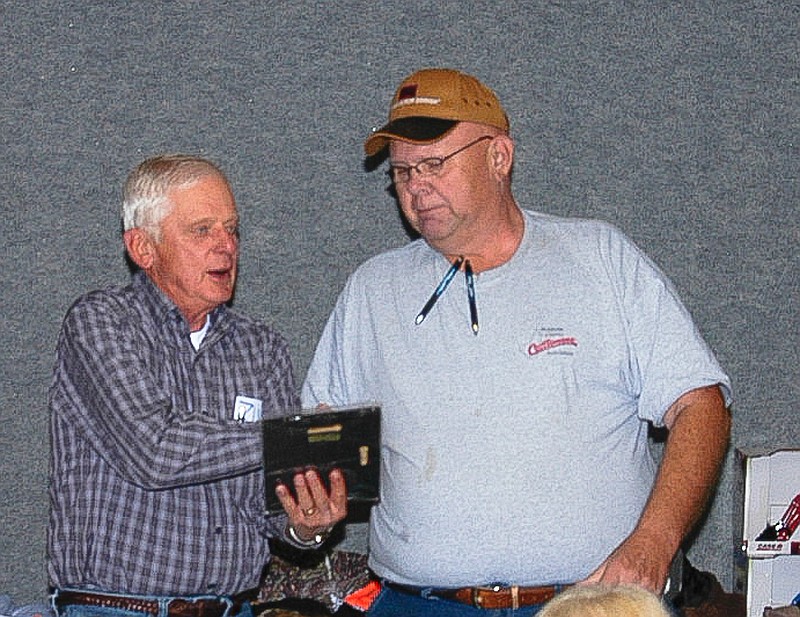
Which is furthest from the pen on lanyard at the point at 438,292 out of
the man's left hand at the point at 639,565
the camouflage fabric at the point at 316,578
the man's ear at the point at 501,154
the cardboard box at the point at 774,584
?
the cardboard box at the point at 774,584

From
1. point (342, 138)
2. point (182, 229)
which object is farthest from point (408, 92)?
point (342, 138)

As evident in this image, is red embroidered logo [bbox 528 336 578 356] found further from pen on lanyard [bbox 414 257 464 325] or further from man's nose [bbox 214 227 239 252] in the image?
man's nose [bbox 214 227 239 252]

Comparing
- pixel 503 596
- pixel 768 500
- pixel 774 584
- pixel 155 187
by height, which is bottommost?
pixel 774 584

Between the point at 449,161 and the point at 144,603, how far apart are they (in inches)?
47.3

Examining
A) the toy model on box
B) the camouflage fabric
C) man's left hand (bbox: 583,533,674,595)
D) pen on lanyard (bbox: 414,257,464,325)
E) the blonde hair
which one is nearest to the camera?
the blonde hair

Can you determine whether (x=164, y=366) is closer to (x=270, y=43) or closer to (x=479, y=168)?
(x=479, y=168)

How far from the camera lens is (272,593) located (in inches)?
151

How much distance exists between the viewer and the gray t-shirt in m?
2.87

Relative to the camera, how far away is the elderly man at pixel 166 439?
9.02 feet

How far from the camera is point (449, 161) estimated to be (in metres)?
3.01

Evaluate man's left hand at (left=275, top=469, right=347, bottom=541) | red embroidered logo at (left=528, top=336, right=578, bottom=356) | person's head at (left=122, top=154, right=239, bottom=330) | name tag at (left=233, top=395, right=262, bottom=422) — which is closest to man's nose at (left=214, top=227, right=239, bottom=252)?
person's head at (left=122, top=154, right=239, bottom=330)

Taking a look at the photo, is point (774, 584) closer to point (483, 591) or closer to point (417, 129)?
point (483, 591)

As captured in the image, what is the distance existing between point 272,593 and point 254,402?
3.42ft

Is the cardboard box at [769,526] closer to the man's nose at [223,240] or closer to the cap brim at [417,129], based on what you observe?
the cap brim at [417,129]
